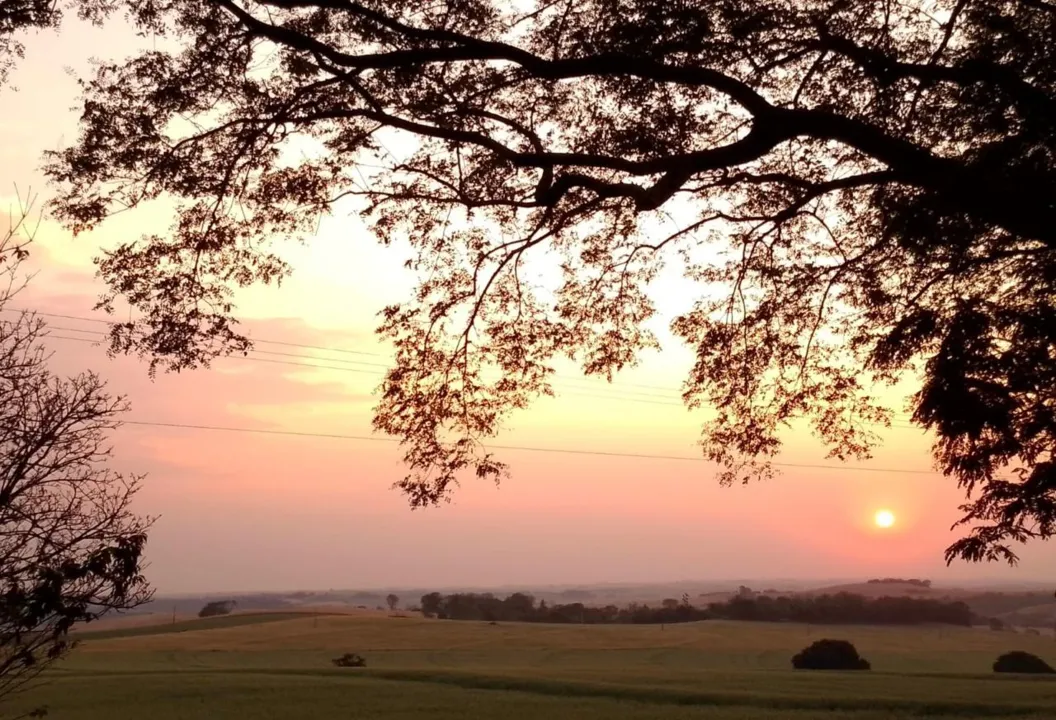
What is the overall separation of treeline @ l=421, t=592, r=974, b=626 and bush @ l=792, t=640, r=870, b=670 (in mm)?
51453

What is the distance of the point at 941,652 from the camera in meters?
76.9

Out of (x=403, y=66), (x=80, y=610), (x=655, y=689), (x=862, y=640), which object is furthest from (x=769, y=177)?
(x=862, y=640)

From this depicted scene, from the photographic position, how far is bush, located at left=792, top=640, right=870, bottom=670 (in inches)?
2288

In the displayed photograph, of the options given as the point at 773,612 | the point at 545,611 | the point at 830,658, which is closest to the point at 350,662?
the point at 830,658

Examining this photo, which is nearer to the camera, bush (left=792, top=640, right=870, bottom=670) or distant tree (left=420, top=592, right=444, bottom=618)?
bush (left=792, top=640, right=870, bottom=670)

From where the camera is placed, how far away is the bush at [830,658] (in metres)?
58.1

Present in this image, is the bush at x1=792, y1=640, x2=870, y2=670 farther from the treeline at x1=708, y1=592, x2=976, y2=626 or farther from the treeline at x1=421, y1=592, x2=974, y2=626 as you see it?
the treeline at x1=708, y1=592, x2=976, y2=626

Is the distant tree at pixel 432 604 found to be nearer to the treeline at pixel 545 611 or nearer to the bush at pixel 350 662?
the treeline at pixel 545 611

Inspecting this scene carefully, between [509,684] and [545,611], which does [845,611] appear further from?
[509,684]

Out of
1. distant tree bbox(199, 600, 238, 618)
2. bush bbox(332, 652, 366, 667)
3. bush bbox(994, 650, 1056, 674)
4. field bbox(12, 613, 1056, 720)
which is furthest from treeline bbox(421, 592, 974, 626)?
bush bbox(332, 652, 366, 667)

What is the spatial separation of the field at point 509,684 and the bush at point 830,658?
2759 mm

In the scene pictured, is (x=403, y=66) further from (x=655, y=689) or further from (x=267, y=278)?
(x=655, y=689)

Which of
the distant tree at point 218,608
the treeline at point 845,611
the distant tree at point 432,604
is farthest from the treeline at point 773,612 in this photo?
the distant tree at point 218,608

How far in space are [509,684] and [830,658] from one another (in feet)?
88.1
